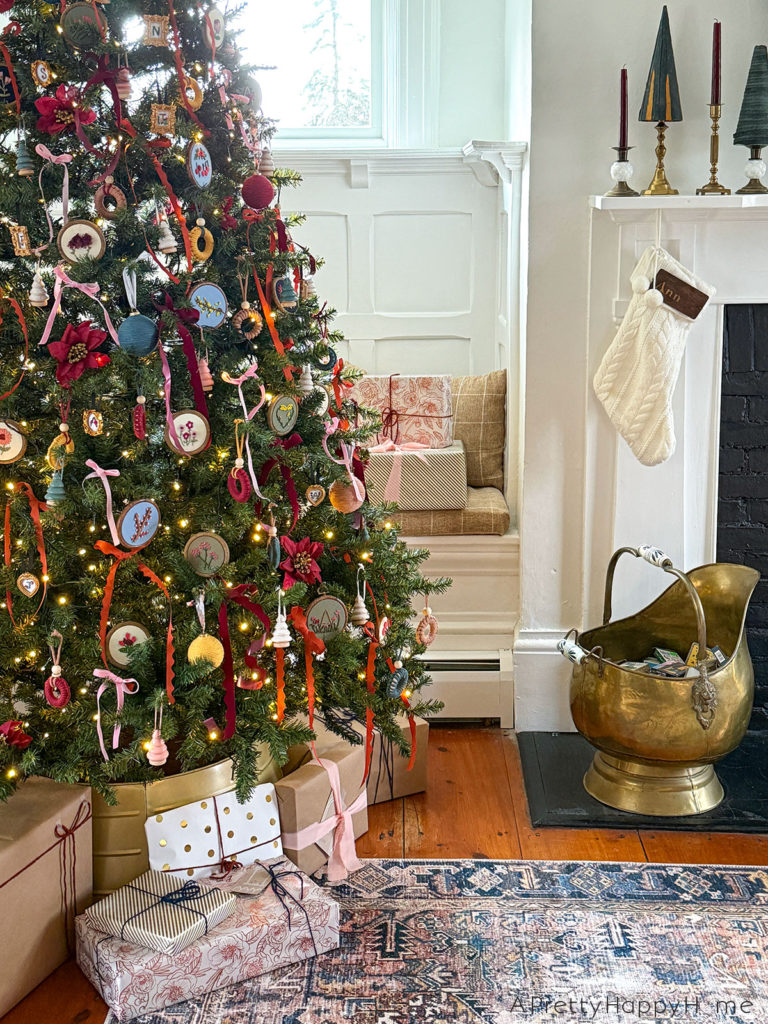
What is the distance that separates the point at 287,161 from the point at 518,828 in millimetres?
2292

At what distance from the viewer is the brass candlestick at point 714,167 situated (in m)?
2.50

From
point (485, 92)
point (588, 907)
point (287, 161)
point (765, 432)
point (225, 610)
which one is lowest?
point (588, 907)

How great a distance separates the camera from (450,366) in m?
3.70

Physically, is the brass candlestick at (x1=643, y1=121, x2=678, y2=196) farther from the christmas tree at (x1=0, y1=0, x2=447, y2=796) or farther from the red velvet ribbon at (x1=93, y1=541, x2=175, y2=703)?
the red velvet ribbon at (x1=93, y1=541, x2=175, y2=703)

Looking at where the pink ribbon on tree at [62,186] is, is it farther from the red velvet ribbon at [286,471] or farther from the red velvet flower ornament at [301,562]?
the red velvet flower ornament at [301,562]

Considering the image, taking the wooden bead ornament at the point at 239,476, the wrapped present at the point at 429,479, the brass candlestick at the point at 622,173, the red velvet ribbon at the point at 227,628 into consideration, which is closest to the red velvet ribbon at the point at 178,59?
the wooden bead ornament at the point at 239,476

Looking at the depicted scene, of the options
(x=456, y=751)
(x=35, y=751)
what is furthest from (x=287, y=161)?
(x=35, y=751)

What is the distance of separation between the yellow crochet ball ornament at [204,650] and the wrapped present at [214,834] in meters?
0.30

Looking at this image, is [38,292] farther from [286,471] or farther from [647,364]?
[647,364]

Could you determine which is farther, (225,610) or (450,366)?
(450,366)

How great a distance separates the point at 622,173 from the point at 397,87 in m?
1.33

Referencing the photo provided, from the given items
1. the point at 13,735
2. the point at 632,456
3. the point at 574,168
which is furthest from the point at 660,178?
the point at 13,735

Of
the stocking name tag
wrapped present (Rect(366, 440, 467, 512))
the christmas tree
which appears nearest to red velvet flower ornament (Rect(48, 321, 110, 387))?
the christmas tree

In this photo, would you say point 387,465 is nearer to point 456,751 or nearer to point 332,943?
point 456,751
